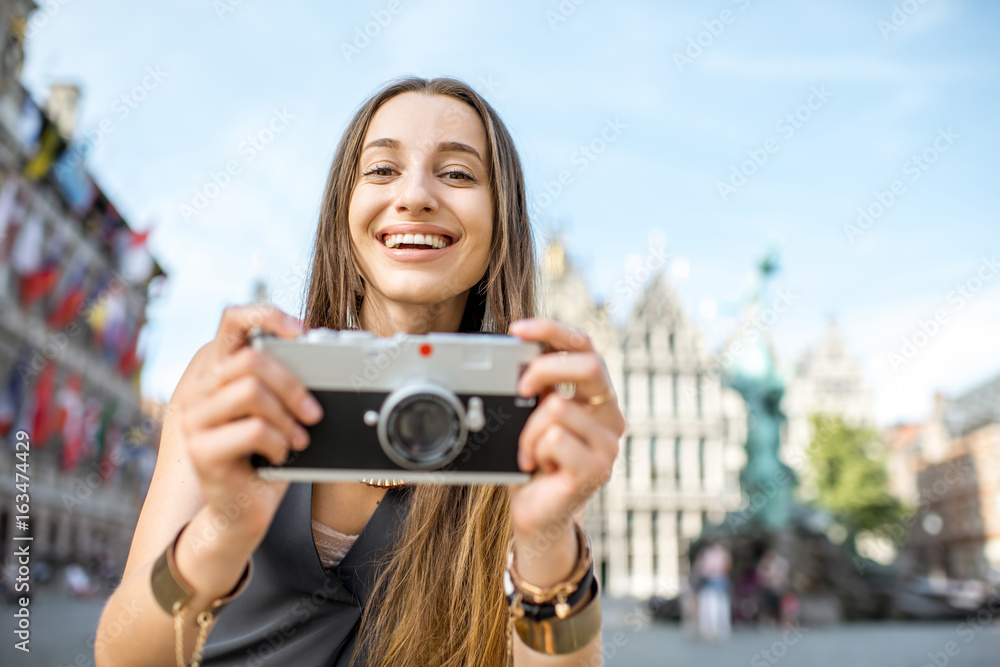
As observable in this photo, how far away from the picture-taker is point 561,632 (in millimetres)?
1389

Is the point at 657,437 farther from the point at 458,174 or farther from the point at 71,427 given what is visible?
the point at 458,174

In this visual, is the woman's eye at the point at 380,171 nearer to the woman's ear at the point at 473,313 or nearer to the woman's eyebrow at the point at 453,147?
the woman's eyebrow at the point at 453,147

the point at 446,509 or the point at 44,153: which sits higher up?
the point at 44,153

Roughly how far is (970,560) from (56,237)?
2276 inches

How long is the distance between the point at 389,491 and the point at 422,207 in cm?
67

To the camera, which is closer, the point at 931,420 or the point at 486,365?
the point at 486,365

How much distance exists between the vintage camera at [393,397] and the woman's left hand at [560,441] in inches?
2.2

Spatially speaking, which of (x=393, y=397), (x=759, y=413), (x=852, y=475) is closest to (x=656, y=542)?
(x=852, y=475)

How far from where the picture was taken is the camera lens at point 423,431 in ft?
4.23

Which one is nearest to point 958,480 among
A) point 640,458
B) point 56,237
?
point 640,458

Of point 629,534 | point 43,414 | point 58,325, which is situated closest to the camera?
point 43,414

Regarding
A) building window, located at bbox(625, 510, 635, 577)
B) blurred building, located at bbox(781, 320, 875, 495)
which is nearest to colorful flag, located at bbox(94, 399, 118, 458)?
building window, located at bbox(625, 510, 635, 577)

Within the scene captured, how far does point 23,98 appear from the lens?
2158cm

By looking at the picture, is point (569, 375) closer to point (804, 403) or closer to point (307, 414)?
point (307, 414)
